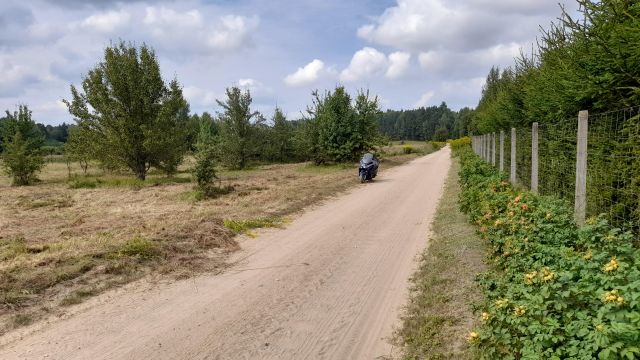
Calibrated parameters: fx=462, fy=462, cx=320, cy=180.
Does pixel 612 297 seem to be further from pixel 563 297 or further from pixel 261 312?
pixel 261 312

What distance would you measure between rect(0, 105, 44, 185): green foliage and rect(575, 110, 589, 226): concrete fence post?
99.0 ft

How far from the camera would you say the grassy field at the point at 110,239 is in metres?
6.36

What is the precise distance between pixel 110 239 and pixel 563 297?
8.24 meters

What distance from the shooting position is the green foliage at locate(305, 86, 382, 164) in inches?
1231

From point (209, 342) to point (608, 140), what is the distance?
530 centimetres

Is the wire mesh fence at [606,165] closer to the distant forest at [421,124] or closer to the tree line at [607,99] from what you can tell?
the tree line at [607,99]

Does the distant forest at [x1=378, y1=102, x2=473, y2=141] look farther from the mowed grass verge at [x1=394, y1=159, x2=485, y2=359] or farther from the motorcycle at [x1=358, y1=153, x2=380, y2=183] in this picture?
the mowed grass verge at [x1=394, y1=159, x2=485, y2=359]

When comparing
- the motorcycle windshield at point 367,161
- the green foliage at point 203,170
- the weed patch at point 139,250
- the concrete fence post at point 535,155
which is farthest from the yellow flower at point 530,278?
the motorcycle windshield at point 367,161

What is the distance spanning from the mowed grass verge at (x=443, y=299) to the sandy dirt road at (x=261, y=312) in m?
0.22

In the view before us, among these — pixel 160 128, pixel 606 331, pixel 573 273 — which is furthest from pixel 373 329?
pixel 160 128

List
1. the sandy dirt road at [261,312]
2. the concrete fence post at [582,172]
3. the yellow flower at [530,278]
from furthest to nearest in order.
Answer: the concrete fence post at [582,172] < the sandy dirt road at [261,312] < the yellow flower at [530,278]

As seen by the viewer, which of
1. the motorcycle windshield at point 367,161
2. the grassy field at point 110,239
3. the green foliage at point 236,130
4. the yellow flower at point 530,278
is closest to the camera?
the yellow flower at point 530,278

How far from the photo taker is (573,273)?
365cm

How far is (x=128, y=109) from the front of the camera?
24.7 meters
